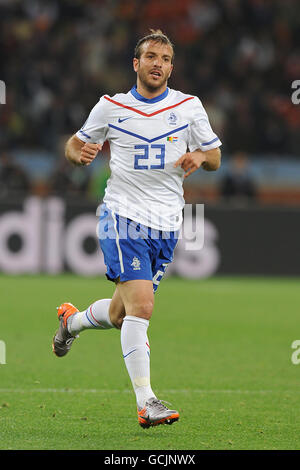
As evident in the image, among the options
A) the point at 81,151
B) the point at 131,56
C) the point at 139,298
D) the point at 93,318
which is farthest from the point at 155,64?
the point at 131,56

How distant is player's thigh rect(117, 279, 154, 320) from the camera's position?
560 centimetres

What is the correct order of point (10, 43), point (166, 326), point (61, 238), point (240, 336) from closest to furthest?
point (240, 336)
point (166, 326)
point (61, 238)
point (10, 43)

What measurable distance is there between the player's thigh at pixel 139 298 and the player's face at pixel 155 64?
1230mm

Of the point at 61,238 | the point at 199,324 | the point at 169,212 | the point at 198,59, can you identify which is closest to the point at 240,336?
the point at 199,324

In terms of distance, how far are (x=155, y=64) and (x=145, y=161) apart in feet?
1.95

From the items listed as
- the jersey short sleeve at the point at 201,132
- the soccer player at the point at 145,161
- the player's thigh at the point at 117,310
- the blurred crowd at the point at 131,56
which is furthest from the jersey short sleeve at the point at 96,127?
the blurred crowd at the point at 131,56

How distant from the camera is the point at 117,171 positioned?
598cm

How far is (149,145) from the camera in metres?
5.87

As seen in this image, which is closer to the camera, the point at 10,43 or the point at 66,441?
the point at 66,441

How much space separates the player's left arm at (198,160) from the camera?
5.67 m

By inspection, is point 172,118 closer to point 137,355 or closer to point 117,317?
point 117,317

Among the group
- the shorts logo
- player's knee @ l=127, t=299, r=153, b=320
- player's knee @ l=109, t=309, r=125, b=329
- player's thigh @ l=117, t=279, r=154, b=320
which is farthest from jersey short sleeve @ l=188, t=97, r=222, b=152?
player's knee @ l=109, t=309, r=125, b=329
